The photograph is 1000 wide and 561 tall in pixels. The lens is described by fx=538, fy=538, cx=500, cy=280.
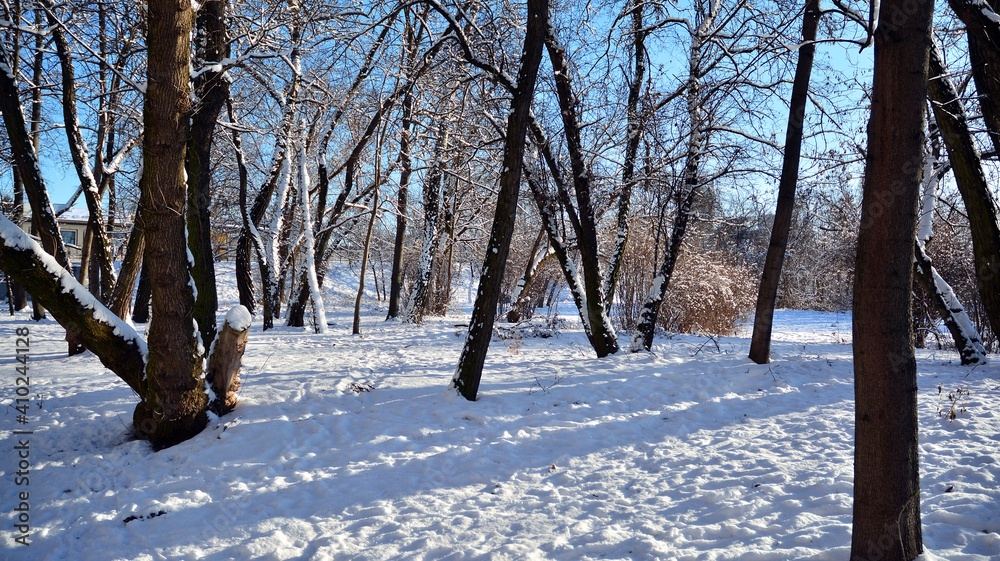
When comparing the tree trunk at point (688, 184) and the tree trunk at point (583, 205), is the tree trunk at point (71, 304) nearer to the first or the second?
the tree trunk at point (583, 205)

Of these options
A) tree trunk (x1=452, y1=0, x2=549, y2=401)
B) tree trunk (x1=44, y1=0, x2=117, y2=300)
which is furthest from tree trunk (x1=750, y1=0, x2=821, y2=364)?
tree trunk (x1=44, y1=0, x2=117, y2=300)

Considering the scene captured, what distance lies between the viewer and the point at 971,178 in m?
6.01

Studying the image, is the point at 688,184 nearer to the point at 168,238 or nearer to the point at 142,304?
the point at 168,238

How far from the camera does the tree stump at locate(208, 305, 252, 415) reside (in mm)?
5012

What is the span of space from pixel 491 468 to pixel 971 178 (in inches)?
244

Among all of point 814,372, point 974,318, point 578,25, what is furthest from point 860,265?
point 974,318

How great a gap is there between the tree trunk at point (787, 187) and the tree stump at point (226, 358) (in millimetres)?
6174

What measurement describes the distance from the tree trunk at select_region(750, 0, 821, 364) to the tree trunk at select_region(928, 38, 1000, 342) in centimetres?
133

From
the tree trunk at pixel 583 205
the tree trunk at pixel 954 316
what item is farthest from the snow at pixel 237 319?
the tree trunk at pixel 954 316

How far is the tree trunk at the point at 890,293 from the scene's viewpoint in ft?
7.62

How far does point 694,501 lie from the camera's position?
3.68 metres

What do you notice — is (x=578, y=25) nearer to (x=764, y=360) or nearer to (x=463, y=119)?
(x=463, y=119)

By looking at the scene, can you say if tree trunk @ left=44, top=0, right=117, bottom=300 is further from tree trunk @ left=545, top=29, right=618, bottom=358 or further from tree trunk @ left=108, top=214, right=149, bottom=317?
tree trunk @ left=545, top=29, right=618, bottom=358

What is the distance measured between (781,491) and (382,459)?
9.79ft
